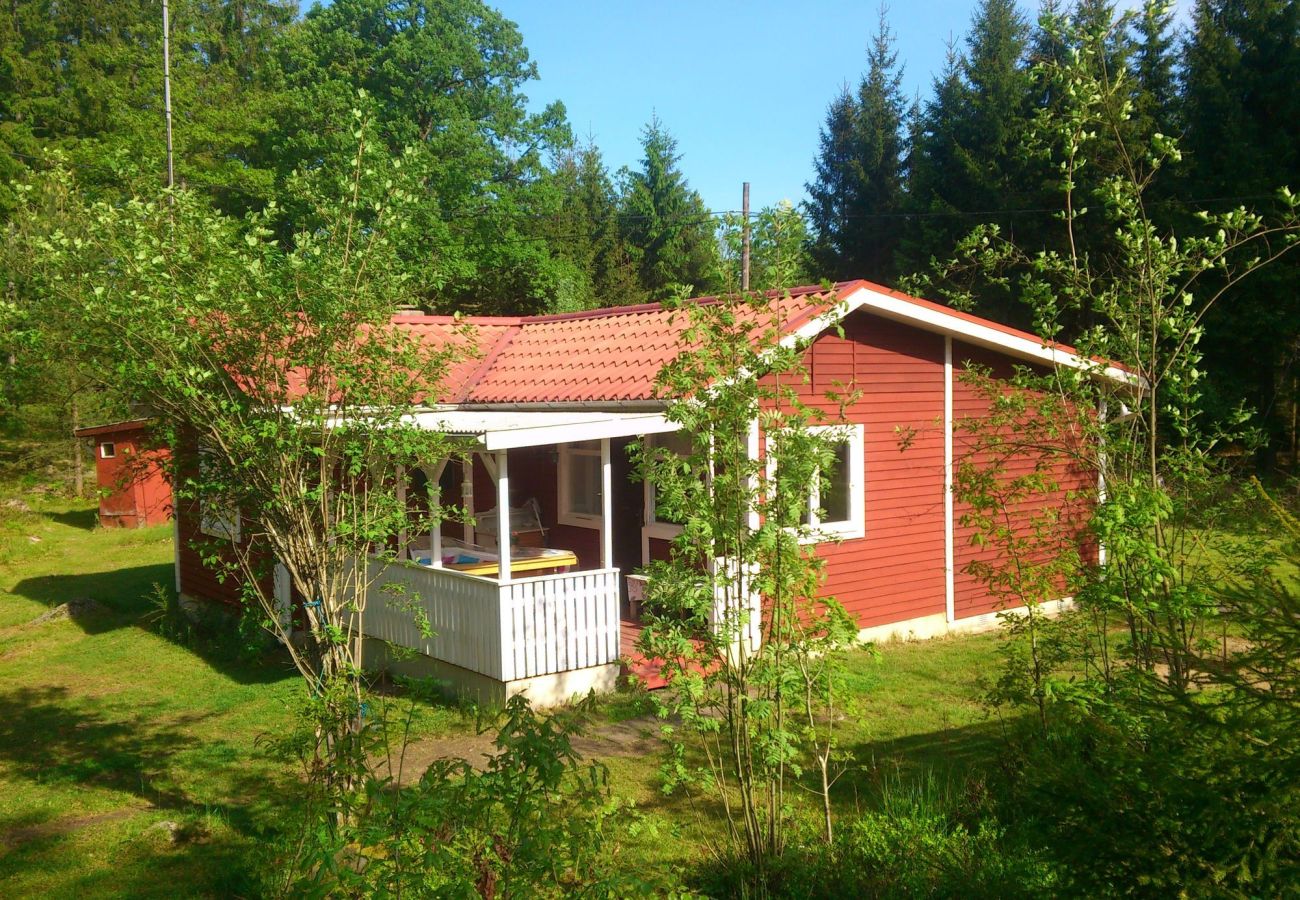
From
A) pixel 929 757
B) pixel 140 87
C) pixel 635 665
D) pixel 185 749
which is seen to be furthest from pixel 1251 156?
pixel 140 87

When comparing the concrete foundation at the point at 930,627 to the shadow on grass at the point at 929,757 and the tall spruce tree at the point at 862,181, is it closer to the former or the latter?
the shadow on grass at the point at 929,757

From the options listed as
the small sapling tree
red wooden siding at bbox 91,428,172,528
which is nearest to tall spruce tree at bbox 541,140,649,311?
red wooden siding at bbox 91,428,172,528

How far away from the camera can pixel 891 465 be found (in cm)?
1137

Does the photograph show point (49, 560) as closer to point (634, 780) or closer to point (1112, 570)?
point (634, 780)

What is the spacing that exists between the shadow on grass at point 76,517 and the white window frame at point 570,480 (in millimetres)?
17443

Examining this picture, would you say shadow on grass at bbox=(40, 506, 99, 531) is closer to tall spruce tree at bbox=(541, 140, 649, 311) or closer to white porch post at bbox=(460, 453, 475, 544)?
tall spruce tree at bbox=(541, 140, 649, 311)

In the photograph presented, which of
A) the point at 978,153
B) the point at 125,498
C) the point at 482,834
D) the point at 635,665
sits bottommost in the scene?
the point at 635,665

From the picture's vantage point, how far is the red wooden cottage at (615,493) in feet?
29.0

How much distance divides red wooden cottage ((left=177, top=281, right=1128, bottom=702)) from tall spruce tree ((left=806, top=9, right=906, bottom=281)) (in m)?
21.8

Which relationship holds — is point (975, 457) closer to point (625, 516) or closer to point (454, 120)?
point (625, 516)

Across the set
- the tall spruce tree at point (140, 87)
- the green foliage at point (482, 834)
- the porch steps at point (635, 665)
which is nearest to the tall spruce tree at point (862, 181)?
the tall spruce tree at point (140, 87)

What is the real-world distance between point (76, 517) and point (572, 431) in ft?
72.5

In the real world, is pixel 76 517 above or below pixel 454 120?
below

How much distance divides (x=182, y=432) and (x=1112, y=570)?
223 inches
